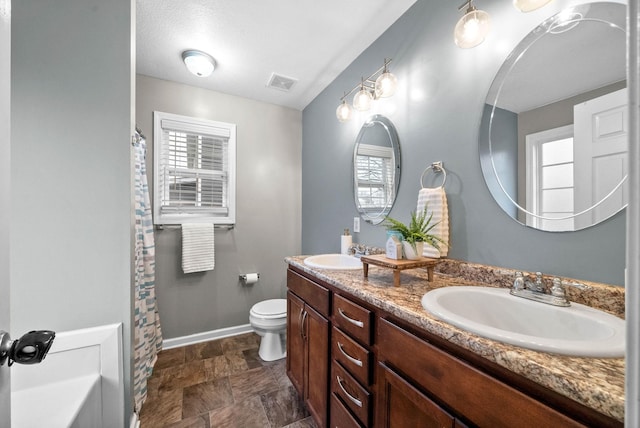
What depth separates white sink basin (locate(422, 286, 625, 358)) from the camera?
543 mm

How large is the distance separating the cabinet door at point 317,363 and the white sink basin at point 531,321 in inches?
25.0

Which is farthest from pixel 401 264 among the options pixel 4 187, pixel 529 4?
pixel 4 187

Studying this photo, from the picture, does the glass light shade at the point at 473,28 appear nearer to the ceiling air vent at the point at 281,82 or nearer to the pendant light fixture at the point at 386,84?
the pendant light fixture at the point at 386,84

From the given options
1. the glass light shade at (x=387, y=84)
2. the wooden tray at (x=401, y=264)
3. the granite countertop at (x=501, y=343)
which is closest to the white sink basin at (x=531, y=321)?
the granite countertop at (x=501, y=343)

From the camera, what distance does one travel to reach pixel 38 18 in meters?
1.15

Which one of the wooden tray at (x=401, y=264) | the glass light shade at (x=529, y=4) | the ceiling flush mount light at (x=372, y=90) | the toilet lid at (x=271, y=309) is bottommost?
the toilet lid at (x=271, y=309)

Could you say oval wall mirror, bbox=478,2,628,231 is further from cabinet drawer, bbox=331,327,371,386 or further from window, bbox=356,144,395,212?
cabinet drawer, bbox=331,327,371,386

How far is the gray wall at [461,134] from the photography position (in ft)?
2.88

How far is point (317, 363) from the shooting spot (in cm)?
133

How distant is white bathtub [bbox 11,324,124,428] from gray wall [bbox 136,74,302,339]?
119 cm

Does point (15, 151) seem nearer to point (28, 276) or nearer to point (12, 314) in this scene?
point (28, 276)

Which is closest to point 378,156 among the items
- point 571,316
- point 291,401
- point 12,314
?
point 571,316

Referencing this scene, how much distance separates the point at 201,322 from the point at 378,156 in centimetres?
227

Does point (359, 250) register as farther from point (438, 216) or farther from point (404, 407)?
point (404, 407)
